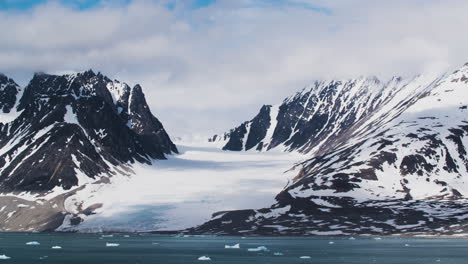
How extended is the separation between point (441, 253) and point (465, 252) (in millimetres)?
7172

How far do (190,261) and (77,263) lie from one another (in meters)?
27.8

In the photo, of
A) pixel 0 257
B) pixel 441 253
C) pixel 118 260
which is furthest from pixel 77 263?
pixel 441 253

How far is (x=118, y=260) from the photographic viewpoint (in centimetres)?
17600

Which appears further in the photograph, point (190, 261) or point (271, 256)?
point (271, 256)

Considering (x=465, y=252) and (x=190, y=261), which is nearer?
(x=190, y=261)

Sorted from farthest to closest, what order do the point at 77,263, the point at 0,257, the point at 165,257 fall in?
the point at 165,257 < the point at 0,257 < the point at 77,263

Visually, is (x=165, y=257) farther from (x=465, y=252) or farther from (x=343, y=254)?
(x=465, y=252)

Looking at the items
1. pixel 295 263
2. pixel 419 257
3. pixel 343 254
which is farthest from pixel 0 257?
pixel 419 257

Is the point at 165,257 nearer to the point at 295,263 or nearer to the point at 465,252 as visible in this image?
the point at 295,263

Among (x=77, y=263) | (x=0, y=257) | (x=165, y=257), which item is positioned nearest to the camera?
(x=77, y=263)

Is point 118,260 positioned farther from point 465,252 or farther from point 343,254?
point 465,252

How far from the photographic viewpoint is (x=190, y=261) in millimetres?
176500

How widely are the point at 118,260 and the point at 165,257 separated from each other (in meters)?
17.3

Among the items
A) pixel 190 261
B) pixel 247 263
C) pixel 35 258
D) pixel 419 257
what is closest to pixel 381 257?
→ pixel 419 257
